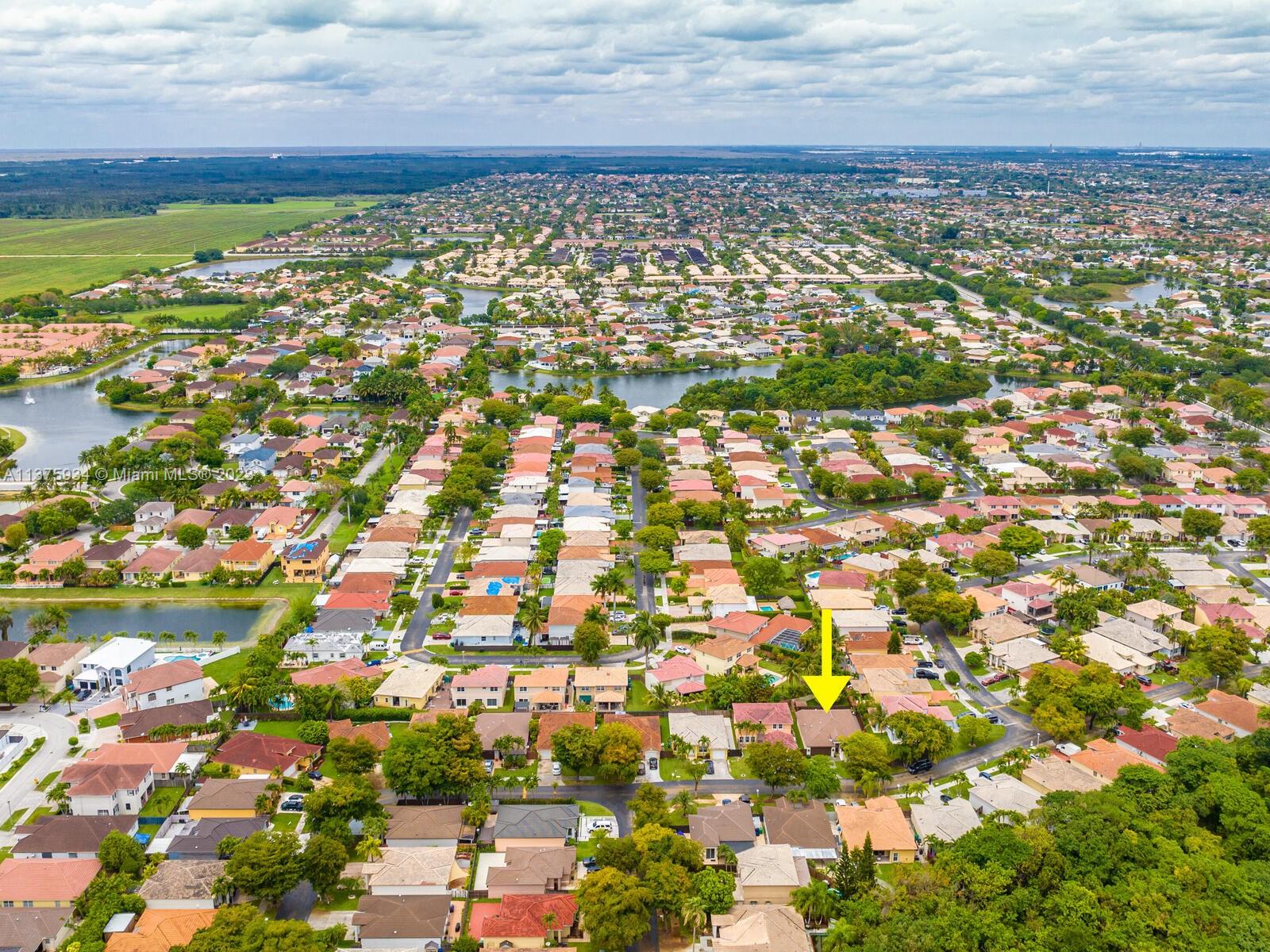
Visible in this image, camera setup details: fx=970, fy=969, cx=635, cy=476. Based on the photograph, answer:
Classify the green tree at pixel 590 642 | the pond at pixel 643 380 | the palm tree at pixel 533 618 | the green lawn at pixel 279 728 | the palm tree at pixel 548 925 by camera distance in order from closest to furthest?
the palm tree at pixel 548 925
the green lawn at pixel 279 728
the green tree at pixel 590 642
the palm tree at pixel 533 618
the pond at pixel 643 380

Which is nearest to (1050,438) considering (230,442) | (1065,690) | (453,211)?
(1065,690)

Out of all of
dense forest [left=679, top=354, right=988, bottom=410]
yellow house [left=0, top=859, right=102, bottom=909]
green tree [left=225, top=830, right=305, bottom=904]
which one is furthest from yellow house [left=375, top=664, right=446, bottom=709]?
dense forest [left=679, top=354, right=988, bottom=410]

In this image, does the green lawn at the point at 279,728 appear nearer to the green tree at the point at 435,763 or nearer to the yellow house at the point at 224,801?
the yellow house at the point at 224,801

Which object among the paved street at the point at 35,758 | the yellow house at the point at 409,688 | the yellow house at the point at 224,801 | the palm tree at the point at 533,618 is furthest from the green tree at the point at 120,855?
the palm tree at the point at 533,618

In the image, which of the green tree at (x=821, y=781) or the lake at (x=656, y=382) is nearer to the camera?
the green tree at (x=821, y=781)

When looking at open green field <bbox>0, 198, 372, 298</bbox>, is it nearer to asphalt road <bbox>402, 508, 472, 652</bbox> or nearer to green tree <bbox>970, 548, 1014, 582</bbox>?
asphalt road <bbox>402, 508, 472, 652</bbox>

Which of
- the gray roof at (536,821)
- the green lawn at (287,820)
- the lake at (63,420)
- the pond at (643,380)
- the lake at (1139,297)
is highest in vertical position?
the lake at (1139,297)
